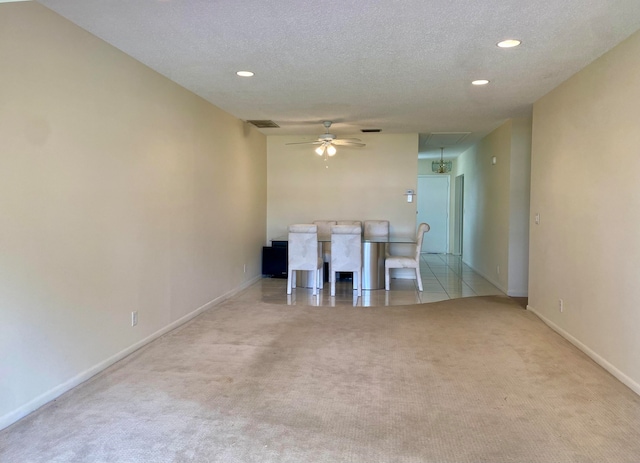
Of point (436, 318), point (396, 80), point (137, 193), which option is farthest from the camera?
point (436, 318)

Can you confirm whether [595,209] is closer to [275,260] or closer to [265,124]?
[265,124]

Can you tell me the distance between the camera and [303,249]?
19.9 ft

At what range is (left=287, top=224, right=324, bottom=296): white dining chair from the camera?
604 centimetres

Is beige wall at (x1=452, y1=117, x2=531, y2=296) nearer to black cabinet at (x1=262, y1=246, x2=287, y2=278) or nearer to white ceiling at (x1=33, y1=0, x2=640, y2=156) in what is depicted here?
white ceiling at (x1=33, y1=0, x2=640, y2=156)

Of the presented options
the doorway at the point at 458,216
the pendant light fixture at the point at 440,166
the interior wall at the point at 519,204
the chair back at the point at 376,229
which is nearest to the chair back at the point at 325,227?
the chair back at the point at 376,229

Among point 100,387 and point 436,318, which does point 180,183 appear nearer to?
point 100,387

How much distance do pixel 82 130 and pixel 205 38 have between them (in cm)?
103

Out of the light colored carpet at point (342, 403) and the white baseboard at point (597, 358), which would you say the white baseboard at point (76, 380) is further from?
the white baseboard at point (597, 358)

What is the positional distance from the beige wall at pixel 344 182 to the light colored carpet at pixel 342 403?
11.8 feet

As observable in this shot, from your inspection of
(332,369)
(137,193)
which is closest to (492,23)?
(332,369)

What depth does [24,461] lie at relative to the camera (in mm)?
2078

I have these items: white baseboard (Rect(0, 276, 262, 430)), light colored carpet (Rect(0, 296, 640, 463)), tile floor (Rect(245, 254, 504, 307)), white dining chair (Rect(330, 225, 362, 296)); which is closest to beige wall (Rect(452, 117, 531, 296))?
tile floor (Rect(245, 254, 504, 307))

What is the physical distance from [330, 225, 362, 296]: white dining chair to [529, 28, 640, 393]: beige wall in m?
2.21

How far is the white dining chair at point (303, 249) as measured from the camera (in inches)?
238
